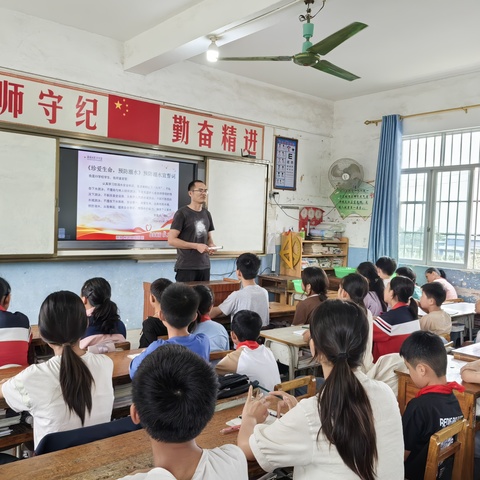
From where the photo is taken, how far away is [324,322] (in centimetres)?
131

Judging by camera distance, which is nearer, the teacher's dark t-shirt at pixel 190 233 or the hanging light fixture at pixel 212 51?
the hanging light fixture at pixel 212 51

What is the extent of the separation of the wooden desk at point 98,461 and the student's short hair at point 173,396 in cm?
36

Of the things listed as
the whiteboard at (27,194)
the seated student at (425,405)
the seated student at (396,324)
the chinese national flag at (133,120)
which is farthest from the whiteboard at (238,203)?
the seated student at (425,405)

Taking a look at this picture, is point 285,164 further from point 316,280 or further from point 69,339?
point 69,339

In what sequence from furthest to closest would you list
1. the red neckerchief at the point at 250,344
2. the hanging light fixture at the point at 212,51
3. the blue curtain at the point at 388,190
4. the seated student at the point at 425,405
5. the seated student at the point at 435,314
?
the blue curtain at the point at 388,190, the hanging light fixture at the point at 212,51, the seated student at the point at 435,314, the red neckerchief at the point at 250,344, the seated student at the point at 425,405

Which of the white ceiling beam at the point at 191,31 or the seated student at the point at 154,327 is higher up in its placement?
the white ceiling beam at the point at 191,31

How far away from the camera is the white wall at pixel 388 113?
5.55 metres

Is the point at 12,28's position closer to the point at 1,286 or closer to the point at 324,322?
the point at 1,286

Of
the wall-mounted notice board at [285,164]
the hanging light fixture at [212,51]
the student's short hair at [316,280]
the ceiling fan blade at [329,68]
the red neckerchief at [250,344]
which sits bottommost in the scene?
the red neckerchief at [250,344]

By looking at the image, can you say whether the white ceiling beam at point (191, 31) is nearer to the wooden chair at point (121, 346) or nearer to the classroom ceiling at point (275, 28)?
the classroom ceiling at point (275, 28)

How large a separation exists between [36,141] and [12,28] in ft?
3.23

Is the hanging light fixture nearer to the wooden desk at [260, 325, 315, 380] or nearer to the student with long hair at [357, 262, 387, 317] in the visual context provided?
the student with long hair at [357, 262, 387, 317]

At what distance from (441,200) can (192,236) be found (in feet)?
11.3

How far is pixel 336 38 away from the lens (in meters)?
3.01
